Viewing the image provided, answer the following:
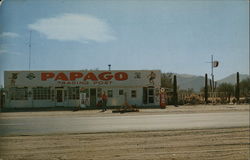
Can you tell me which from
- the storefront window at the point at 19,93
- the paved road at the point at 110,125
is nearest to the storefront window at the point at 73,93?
the storefront window at the point at 19,93

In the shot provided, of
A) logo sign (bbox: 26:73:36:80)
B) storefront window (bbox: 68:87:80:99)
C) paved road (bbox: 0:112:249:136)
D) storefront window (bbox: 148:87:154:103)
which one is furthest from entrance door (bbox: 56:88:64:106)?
→ paved road (bbox: 0:112:249:136)

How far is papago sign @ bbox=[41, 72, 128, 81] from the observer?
36.7m

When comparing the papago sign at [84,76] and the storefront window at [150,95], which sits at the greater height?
the papago sign at [84,76]

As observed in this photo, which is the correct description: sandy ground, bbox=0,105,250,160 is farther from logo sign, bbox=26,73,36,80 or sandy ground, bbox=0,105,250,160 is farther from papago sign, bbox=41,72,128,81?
logo sign, bbox=26,73,36,80

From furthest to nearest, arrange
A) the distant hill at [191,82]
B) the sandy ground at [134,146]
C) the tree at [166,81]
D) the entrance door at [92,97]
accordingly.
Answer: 1. the distant hill at [191,82]
2. the tree at [166,81]
3. the entrance door at [92,97]
4. the sandy ground at [134,146]

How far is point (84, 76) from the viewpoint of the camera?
36.8 meters

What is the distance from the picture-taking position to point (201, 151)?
9.39m

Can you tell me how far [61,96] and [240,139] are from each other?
2791cm

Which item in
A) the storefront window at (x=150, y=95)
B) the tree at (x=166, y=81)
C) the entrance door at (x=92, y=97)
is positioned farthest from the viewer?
the tree at (x=166, y=81)

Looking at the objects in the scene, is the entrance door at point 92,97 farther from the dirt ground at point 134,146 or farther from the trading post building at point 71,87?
the dirt ground at point 134,146

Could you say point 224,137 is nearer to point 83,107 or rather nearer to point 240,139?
point 240,139

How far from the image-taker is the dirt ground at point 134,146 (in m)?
8.92

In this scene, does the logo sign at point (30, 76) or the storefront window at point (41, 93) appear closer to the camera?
the storefront window at point (41, 93)

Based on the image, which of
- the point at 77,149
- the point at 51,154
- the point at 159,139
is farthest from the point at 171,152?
the point at 51,154
